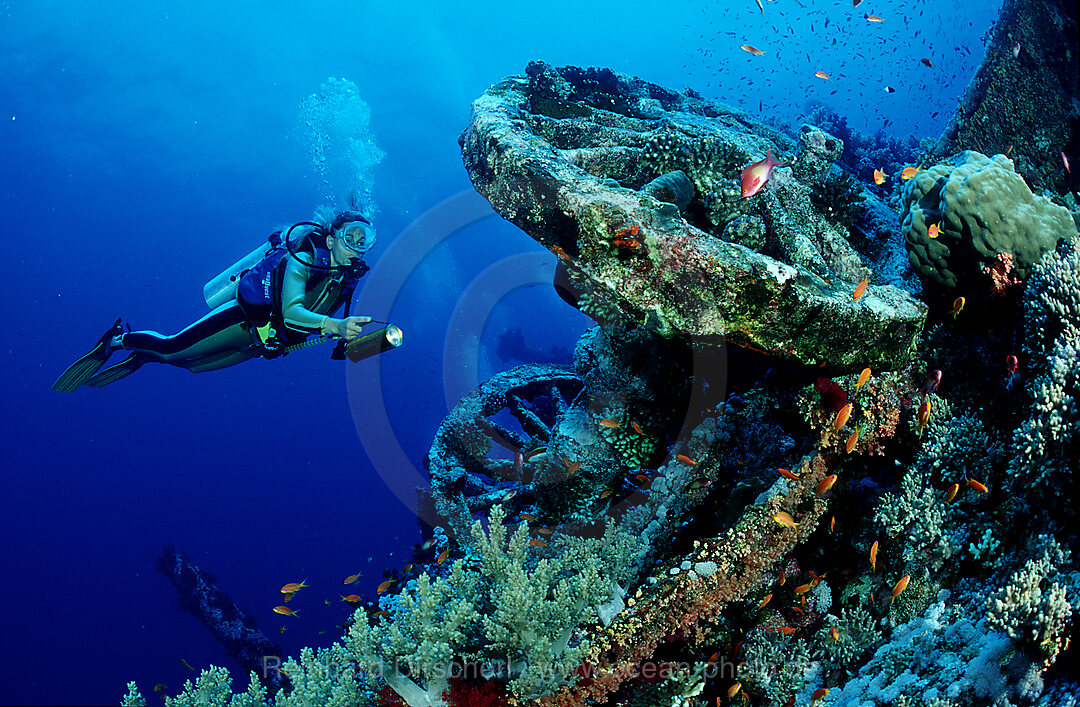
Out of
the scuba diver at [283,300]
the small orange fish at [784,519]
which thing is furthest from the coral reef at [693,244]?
the scuba diver at [283,300]

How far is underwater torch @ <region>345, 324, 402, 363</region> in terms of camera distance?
4.41 metres

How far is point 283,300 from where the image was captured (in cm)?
562

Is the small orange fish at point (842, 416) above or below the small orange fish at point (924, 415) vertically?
above

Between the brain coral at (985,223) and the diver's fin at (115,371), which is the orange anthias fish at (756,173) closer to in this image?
the brain coral at (985,223)

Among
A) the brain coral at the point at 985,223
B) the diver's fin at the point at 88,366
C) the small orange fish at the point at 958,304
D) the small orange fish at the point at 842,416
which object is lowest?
the small orange fish at the point at 842,416

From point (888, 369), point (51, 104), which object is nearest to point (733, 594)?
point (888, 369)

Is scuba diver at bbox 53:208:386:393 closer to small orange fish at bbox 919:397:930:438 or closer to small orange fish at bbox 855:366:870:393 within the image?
small orange fish at bbox 855:366:870:393

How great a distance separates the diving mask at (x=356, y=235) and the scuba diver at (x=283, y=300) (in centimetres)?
1

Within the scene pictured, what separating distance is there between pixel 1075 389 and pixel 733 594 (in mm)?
2153

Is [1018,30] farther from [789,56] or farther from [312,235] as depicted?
[789,56]

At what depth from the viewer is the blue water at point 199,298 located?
39.6m

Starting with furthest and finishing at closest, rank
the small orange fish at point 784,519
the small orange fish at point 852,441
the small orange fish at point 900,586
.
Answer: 1. the small orange fish at point 852,441
2. the small orange fish at point 784,519
3. the small orange fish at point 900,586

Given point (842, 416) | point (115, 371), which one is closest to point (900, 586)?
point (842, 416)

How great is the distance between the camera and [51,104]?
41562 mm
